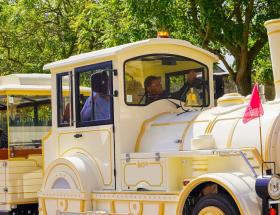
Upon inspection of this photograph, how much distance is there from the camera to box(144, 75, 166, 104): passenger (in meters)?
8.87

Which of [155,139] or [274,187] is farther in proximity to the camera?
[155,139]

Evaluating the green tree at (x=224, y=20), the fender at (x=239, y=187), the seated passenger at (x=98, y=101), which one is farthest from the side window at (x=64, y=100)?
the green tree at (x=224, y=20)

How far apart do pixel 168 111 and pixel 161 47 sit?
0.86m

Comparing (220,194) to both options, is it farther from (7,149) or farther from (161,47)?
(7,149)

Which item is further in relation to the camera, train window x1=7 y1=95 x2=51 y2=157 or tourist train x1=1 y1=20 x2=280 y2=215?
train window x1=7 y1=95 x2=51 y2=157

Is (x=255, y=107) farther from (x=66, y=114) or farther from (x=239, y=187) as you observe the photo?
(x=66, y=114)

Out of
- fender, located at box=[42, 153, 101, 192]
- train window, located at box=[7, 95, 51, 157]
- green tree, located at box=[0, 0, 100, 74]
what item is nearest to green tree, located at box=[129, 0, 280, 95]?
train window, located at box=[7, 95, 51, 157]

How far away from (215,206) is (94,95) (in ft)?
8.46

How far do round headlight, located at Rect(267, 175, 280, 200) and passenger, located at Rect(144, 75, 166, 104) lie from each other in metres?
2.63

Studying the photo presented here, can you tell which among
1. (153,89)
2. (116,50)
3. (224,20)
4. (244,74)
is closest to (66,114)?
(153,89)

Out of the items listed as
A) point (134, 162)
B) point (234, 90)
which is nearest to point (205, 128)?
point (134, 162)

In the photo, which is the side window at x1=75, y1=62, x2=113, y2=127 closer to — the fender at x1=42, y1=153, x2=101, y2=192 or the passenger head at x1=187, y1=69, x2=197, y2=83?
the fender at x1=42, y1=153, x2=101, y2=192

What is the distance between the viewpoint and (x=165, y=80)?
29.8 feet

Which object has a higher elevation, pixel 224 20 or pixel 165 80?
pixel 224 20
